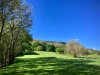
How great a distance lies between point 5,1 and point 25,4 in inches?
390

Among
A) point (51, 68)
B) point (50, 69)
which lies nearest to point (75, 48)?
point (51, 68)

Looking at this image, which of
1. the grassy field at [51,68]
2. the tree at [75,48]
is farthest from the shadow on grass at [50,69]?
the tree at [75,48]

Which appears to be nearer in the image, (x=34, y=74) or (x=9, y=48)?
(x=34, y=74)

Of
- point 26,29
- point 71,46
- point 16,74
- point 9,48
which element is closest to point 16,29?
point 26,29

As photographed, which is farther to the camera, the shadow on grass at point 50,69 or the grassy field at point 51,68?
the grassy field at point 51,68

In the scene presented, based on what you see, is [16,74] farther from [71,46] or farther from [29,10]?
[71,46]

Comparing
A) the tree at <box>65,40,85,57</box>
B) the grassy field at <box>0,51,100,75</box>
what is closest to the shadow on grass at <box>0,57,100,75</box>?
the grassy field at <box>0,51,100,75</box>

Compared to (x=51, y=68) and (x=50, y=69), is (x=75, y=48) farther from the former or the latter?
(x=50, y=69)

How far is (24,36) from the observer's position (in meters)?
33.3

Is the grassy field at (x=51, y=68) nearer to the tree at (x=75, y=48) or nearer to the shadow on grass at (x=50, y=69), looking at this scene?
the shadow on grass at (x=50, y=69)

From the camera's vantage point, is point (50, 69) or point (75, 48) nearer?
point (50, 69)

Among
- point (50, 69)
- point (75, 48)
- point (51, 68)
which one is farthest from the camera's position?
point (75, 48)

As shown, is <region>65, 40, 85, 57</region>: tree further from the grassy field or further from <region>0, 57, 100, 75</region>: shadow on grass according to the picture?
<region>0, 57, 100, 75</region>: shadow on grass

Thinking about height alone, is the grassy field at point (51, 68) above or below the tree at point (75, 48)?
below
